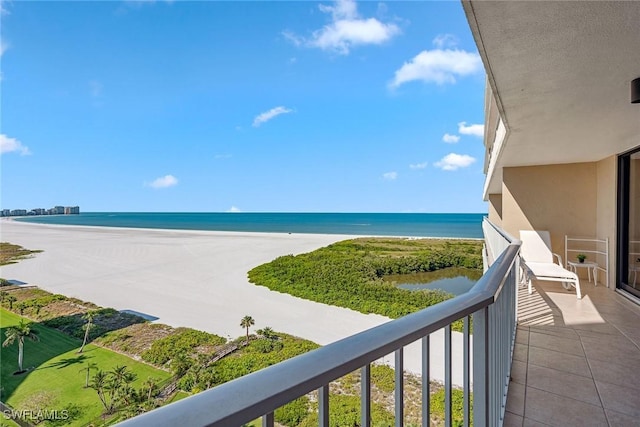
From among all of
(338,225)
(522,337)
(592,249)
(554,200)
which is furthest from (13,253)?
(338,225)

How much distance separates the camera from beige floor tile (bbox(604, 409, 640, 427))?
1.73 metres

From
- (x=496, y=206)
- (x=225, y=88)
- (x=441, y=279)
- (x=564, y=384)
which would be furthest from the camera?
(x=225, y=88)

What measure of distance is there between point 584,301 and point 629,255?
1302 mm

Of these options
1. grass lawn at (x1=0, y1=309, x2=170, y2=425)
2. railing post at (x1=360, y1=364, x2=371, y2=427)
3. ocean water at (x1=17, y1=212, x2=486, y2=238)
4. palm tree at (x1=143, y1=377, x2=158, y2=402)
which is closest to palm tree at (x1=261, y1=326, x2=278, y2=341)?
grass lawn at (x1=0, y1=309, x2=170, y2=425)

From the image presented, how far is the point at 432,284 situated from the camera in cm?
1794

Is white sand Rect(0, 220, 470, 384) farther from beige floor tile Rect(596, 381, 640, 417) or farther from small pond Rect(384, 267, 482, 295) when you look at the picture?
small pond Rect(384, 267, 482, 295)

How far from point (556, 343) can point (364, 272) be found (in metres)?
16.7

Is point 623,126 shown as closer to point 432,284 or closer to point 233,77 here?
point 432,284

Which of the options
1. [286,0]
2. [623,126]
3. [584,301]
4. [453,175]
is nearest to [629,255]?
[584,301]

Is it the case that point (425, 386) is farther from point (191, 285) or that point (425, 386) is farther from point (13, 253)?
point (13, 253)

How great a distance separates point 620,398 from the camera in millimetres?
1957

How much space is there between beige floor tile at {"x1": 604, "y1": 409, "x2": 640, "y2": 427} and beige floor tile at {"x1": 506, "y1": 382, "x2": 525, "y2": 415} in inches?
16.6

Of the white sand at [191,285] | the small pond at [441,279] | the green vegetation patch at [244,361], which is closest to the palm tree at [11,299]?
the white sand at [191,285]

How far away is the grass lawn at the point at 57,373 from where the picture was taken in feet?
25.9
